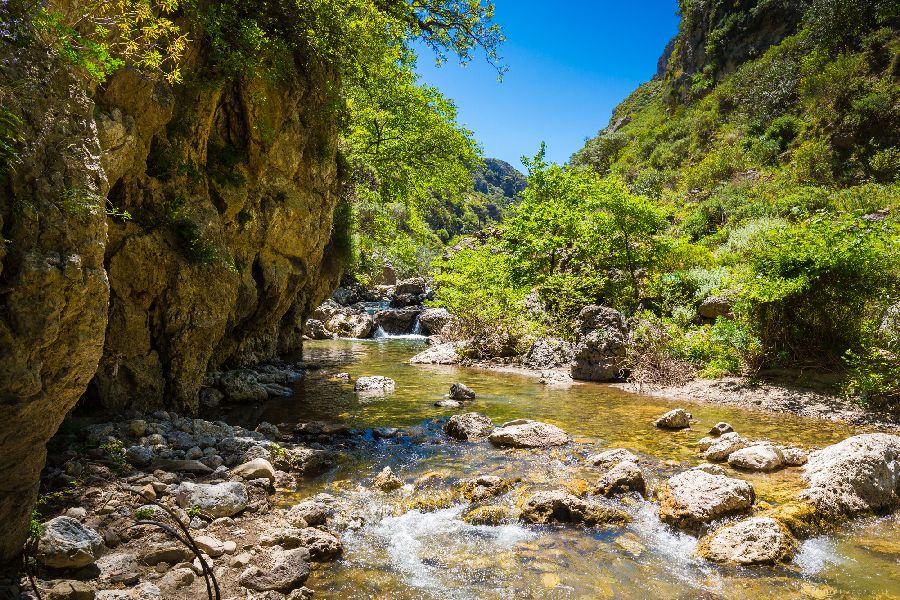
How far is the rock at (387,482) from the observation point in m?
5.99

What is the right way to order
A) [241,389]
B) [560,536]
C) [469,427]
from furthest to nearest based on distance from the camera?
[241,389] < [469,427] < [560,536]

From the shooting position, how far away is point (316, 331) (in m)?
26.6

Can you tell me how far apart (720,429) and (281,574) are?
6961mm

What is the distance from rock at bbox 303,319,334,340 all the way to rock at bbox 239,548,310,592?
73.7ft

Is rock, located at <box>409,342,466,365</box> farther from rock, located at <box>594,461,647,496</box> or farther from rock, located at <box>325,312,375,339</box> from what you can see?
rock, located at <box>594,461,647,496</box>

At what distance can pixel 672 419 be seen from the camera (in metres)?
8.27

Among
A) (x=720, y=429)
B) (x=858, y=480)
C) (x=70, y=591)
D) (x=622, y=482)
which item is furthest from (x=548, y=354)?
(x=70, y=591)

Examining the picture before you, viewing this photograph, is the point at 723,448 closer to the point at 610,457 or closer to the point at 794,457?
the point at 794,457

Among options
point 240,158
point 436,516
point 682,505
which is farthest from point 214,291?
point 682,505

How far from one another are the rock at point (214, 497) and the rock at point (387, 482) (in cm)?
159

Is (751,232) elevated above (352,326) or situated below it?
above

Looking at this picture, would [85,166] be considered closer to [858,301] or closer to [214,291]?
[214,291]

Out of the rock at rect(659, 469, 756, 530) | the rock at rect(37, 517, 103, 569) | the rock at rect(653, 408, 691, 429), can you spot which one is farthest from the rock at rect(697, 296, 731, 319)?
the rock at rect(37, 517, 103, 569)

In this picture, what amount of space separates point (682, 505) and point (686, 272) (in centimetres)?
1258
